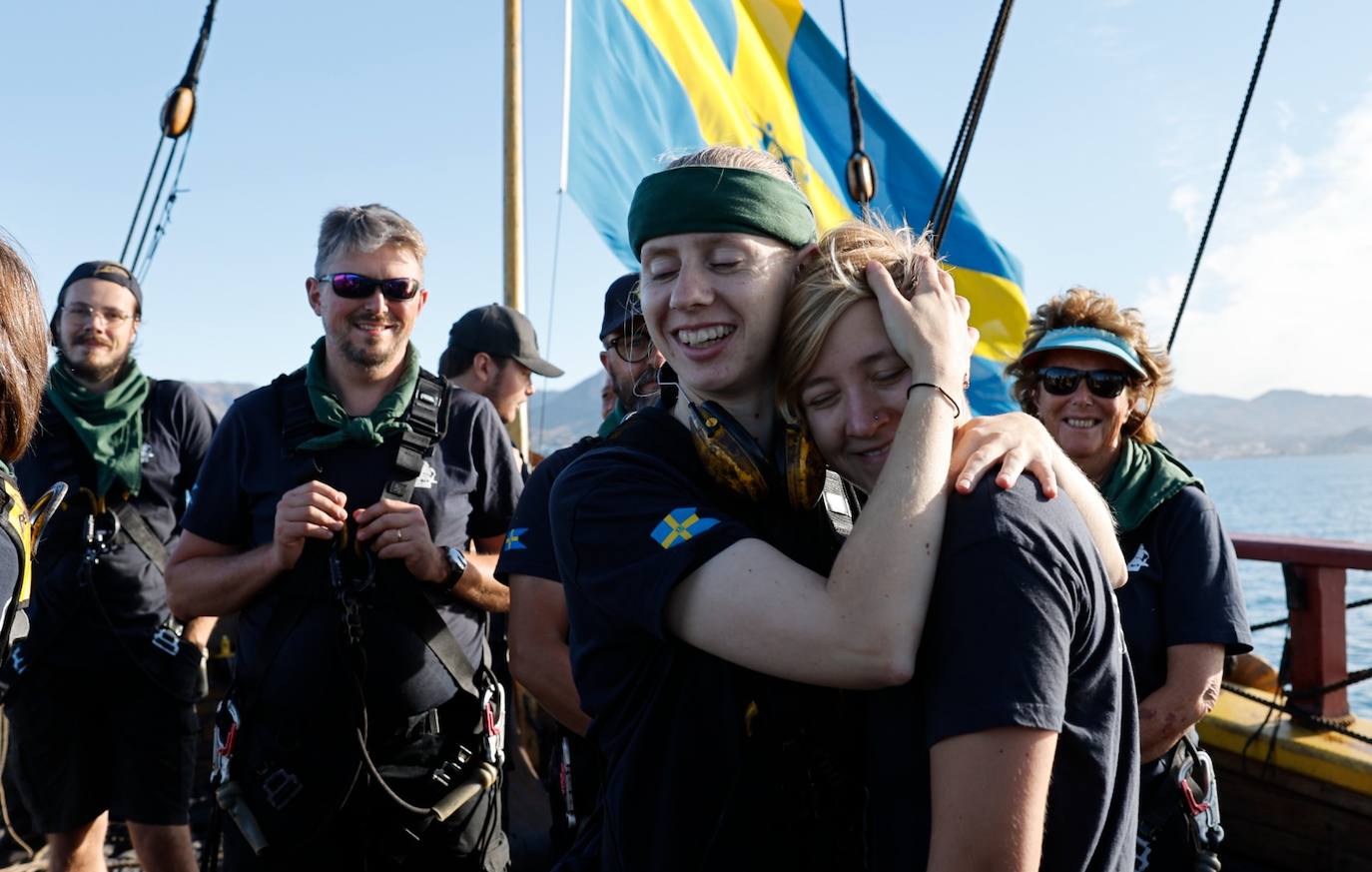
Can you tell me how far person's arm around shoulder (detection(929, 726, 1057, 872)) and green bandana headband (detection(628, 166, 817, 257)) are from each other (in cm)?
90

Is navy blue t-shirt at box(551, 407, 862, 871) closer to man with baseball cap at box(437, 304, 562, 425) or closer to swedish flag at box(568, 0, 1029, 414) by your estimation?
man with baseball cap at box(437, 304, 562, 425)

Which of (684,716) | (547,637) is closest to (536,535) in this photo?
(547,637)

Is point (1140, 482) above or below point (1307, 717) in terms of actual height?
above

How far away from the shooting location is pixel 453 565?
10.1 feet

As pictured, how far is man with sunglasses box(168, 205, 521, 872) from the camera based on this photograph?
9.57ft

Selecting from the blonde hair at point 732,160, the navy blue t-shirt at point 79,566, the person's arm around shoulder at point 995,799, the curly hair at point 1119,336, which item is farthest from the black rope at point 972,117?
the navy blue t-shirt at point 79,566

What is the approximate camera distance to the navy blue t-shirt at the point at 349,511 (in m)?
2.99

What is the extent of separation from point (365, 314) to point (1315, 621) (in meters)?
3.70

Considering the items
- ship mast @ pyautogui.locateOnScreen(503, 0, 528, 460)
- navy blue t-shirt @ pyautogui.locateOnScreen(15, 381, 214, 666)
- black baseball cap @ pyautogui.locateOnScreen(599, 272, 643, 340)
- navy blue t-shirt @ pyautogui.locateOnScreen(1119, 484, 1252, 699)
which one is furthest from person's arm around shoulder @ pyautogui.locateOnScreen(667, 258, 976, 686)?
ship mast @ pyautogui.locateOnScreen(503, 0, 528, 460)

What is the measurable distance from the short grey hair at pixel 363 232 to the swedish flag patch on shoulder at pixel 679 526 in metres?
2.10

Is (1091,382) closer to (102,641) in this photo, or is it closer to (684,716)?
(684,716)

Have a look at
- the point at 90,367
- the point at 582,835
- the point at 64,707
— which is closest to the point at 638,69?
the point at 90,367

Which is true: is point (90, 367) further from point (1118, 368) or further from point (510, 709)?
point (1118, 368)

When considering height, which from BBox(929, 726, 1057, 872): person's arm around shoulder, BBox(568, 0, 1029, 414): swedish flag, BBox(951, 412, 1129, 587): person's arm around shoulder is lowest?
BBox(929, 726, 1057, 872): person's arm around shoulder
